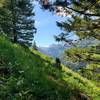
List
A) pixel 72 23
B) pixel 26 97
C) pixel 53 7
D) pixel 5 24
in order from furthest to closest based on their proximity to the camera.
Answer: pixel 5 24 → pixel 72 23 → pixel 53 7 → pixel 26 97

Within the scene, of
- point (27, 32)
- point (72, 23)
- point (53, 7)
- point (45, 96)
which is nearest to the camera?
point (45, 96)

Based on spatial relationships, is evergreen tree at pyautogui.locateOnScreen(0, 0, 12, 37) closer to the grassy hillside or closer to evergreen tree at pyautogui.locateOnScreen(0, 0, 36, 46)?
evergreen tree at pyautogui.locateOnScreen(0, 0, 36, 46)

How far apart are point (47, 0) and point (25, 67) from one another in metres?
2.50

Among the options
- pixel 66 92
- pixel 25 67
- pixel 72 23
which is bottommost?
pixel 66 92

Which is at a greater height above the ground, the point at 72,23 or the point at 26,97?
the point at 72,23

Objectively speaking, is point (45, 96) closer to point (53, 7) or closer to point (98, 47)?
point (53, 7)

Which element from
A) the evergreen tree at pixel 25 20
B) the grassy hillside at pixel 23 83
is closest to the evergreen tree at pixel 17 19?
the evergreen tree at pixel 25 20

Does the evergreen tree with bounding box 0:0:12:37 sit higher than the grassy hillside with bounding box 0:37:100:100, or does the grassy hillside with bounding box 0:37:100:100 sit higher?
the evergreen tree with bounding box 0:0:12:37

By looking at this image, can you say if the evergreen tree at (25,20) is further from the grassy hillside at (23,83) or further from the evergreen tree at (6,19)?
the grassy hillside at (23,83)

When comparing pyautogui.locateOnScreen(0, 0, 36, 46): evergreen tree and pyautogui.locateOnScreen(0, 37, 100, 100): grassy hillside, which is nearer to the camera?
pyautogui.locateOnScreen(0, 37, 100, 100): grassy hillside

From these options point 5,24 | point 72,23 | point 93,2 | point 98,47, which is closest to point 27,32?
point 5,24

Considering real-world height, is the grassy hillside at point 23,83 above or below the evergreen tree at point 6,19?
below

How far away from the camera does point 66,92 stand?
37.6 ft

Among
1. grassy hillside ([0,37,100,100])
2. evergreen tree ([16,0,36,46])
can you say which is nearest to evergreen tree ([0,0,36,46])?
evergreen tree ([16,0,36,46])
